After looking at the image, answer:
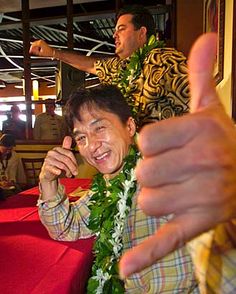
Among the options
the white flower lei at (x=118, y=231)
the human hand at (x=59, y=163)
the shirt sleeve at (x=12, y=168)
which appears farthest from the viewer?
the shirt sleeve at (x=12, y=168)

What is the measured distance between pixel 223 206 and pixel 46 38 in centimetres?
618

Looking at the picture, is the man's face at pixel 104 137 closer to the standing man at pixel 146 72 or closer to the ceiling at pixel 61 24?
the standing man at pixel 146 72

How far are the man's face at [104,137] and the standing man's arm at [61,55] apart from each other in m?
0.94

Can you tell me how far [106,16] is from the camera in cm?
423

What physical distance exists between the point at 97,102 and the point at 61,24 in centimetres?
413

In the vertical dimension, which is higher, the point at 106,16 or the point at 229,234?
the point at 106,16

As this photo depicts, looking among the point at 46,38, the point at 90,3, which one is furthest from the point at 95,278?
the point at 46,38

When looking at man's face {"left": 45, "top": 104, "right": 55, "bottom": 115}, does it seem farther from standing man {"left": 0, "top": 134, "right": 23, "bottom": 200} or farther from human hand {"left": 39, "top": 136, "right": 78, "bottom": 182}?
human hand {"left": 39, "top": 136, "right": 78, "bottom": 182}

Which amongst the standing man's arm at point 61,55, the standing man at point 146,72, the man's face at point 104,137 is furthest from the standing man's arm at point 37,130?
the man's face at point 104,137

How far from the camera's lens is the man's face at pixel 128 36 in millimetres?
1786

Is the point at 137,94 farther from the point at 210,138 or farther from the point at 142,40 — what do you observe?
the point at 210,138

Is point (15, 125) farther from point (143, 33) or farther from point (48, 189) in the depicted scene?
point (48, 189)

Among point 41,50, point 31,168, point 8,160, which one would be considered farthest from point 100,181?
point 31,168

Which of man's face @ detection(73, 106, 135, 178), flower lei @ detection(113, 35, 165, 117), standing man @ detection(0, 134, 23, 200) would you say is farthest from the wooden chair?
man's face @ detection(73, 106, 135, 178)
